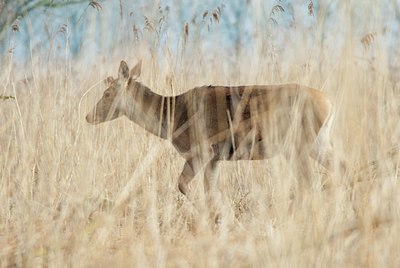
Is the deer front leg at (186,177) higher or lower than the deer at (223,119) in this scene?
lower

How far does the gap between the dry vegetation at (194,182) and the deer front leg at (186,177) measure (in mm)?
68

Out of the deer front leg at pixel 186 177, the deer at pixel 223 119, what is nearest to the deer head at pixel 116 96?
the deer at pixel 223 119

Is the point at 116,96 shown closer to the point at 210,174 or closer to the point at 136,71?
the point at 136,71

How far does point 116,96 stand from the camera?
516cm

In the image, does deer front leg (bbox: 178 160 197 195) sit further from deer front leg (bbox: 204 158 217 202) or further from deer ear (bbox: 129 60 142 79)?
deer ear (bbox: 129 60 142 79)

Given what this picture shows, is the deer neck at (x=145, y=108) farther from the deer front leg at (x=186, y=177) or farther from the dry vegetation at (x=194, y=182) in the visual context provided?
the deer front leg at (x=186, y=177)

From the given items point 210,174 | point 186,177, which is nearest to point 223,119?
point 210,174

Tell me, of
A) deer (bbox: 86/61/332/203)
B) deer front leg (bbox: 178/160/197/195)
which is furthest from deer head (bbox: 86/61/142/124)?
deer front leg (bbox: 178/160/197/195)

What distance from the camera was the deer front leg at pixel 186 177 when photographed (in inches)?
171

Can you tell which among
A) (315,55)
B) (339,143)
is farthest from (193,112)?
(339,143)

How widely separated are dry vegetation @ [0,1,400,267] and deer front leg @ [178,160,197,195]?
2.7 inches

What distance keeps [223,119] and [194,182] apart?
46 centimetres

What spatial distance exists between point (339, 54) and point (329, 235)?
3.70ft

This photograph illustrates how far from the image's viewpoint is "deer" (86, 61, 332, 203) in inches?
175
